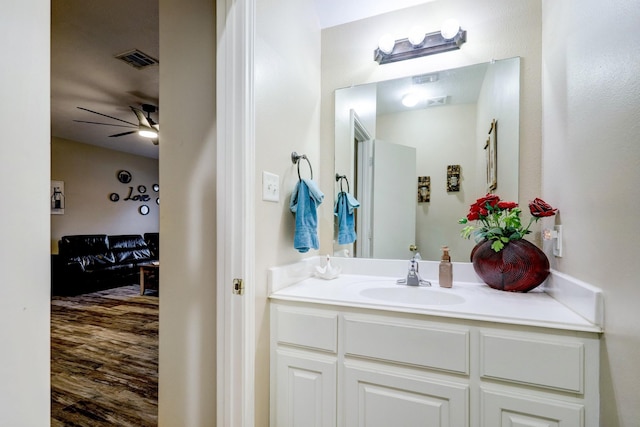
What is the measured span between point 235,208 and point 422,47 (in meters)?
1.43

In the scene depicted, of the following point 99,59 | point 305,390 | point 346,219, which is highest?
point 99,59

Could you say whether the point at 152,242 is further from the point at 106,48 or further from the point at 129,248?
the point at 106,48

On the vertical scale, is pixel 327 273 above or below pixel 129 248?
above

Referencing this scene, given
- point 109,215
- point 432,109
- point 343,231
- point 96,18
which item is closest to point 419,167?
point 432,109

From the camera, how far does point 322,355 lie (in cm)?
121

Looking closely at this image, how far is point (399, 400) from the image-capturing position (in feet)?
3.64

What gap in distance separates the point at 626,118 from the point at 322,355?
123 cm

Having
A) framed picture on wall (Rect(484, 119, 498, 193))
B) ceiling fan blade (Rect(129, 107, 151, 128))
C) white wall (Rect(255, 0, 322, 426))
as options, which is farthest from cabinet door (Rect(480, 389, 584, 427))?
ceiling fan blade (Rect(129, 107, 151, 128))

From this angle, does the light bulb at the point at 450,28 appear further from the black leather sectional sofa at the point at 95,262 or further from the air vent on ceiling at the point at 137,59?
the black leather sectional sofa at the point at 95,262

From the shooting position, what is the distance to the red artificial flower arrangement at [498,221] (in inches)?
53.3

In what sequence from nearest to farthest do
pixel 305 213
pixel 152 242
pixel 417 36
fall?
pixel 305 213, pixel 417 36, pixel 152 242

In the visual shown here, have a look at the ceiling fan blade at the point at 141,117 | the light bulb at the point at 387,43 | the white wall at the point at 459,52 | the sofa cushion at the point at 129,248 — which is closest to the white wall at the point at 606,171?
the white wall at the point at 459,52

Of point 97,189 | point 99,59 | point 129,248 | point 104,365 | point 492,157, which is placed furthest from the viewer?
point 129,248
